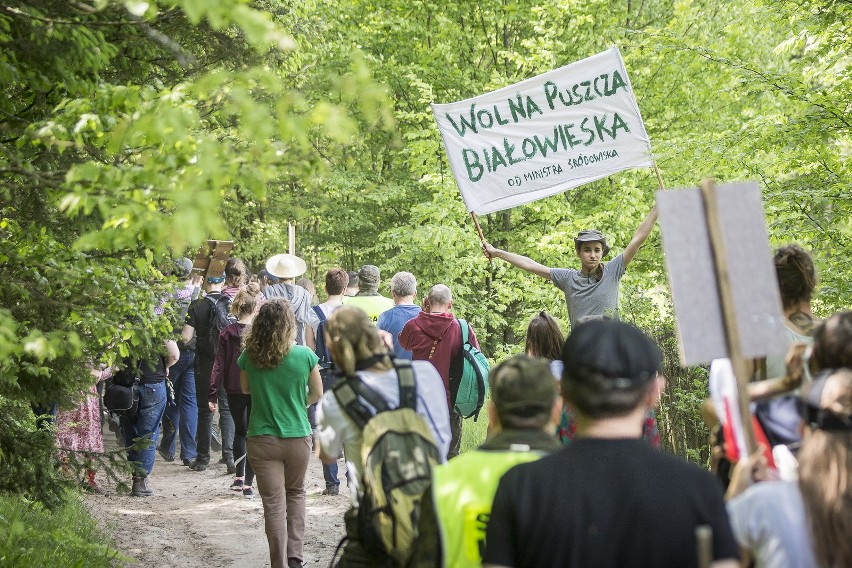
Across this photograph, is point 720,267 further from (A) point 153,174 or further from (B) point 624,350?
(A) point 153,174

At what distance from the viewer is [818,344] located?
132 inches

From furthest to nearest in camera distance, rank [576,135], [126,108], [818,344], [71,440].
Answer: [71,440] < [576,135] < [126,108] < [818,344]

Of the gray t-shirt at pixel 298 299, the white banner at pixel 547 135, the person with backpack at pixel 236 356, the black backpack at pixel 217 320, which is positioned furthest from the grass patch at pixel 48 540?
the white banner at pixel 547 135

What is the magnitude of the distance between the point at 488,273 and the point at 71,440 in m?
8.08

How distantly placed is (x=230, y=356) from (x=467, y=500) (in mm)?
7029

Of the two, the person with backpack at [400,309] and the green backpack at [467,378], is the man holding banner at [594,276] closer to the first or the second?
the green backpack at [467,378]

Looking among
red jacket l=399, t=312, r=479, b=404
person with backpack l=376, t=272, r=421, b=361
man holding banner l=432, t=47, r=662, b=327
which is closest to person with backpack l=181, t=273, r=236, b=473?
person with backpack l=376, t=272, r=421, b=361

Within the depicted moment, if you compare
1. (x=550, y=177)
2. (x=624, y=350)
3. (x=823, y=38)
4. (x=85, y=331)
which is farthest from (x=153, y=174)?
(x=823, y=38)

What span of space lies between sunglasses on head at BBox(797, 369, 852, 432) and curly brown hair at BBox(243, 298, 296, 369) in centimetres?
481

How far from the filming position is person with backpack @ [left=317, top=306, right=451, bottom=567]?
429cm

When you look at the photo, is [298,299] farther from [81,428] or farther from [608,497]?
[608,497]

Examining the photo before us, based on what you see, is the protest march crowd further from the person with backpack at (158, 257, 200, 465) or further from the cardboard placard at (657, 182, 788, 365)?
the person with backpack at (158, 257, 200, 465)

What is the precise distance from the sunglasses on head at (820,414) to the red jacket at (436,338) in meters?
6.42

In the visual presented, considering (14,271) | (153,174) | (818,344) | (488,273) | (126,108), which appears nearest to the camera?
(818,344)
